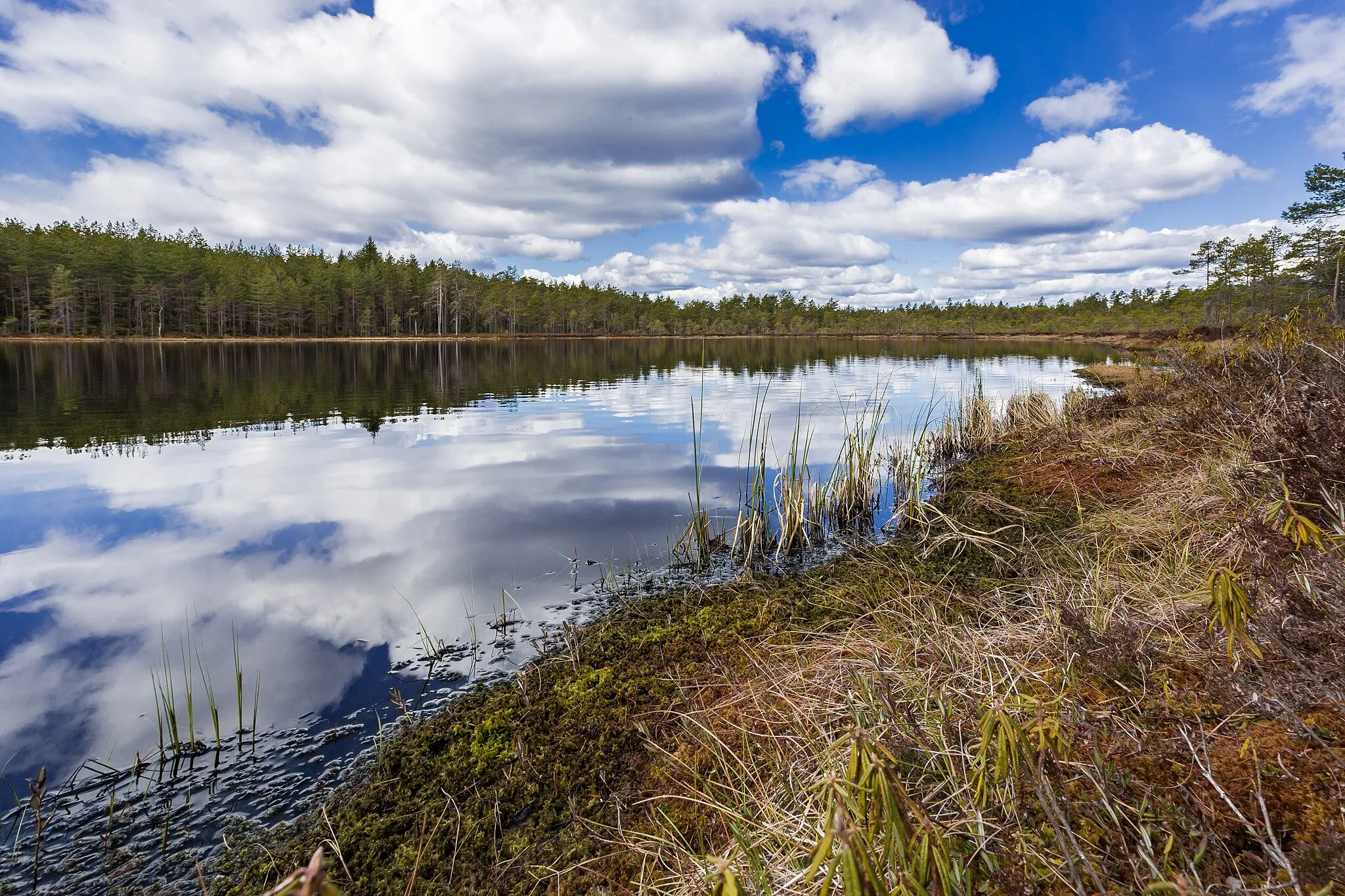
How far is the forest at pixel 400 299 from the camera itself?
196ft

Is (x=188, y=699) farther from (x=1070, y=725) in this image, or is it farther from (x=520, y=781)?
(x=1070, y=725)

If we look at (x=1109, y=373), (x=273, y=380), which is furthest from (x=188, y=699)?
(x=1109, y=373)

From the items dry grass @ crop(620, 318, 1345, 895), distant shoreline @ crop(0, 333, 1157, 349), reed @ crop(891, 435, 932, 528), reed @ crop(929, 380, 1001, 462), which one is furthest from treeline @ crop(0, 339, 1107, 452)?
distant shoreline @ crop(0, 333, 1157, 349)

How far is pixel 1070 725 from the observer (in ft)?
8.34

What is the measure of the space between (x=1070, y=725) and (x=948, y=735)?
52 cm

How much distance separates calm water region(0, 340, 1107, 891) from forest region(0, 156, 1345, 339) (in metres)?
47.3

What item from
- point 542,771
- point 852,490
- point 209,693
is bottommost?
point 542,771

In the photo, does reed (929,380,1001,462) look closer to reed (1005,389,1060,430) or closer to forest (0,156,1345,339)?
reed (1005,389,1060,430)

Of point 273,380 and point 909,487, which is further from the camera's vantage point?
point 273,380

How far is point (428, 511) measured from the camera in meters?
10.4

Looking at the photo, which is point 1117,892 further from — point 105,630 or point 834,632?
point 105,630

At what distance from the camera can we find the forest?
196 feet

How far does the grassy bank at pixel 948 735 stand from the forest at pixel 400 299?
49275 millimetres

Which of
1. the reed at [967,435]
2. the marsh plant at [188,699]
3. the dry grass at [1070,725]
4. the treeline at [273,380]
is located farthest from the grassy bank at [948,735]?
the reed at [967,435]
